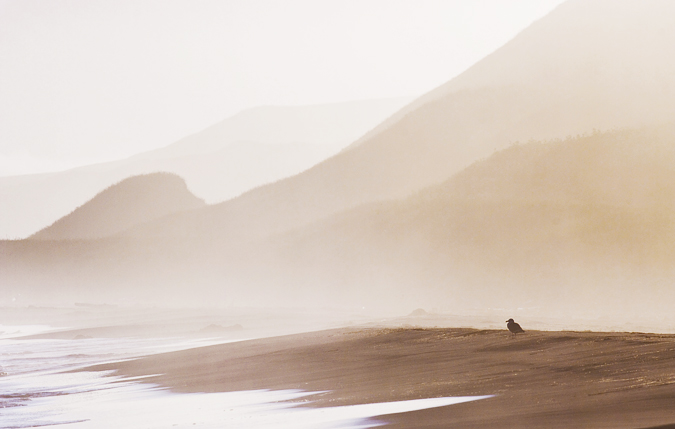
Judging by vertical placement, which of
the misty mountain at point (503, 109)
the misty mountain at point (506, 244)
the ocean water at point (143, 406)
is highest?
the misty mountain at point (503, 109)

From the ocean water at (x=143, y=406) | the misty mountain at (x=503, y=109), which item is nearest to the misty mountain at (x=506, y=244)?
the misty mountain at (x=503, y=109)

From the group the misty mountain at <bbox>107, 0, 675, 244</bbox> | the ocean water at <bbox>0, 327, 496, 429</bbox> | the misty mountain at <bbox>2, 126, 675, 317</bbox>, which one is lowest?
the ocean water at <bbox>0, 327, 496, 429</bbox>

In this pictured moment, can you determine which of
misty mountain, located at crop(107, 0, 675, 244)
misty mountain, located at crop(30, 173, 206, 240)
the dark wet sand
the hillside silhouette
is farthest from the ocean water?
misty mountain, located at crop(30, 173, 206, 240)

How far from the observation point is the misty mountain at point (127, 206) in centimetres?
13462

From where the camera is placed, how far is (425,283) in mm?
67750

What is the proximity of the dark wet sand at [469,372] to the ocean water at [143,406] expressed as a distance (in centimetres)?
63

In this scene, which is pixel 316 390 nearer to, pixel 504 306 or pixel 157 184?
pixel 504 306

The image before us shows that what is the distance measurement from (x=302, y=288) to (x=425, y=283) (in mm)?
17397

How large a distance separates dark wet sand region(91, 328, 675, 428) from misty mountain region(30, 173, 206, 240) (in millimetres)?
106291

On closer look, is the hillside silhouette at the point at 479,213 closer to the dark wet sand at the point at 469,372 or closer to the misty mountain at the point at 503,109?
the misty mountain at the point at 503,109

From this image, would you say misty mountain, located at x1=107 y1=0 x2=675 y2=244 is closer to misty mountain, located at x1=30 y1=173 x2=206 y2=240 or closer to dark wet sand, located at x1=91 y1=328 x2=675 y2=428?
misty mountain, located at x1=30 y1=173 x2=206 y2=240

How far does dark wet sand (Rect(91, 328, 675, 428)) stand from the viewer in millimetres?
11680

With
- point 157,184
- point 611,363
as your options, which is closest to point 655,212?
point 611,363

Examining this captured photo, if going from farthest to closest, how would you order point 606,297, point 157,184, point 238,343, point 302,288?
point 157,184 < point 302,288 < point 606,297 < point 238,343
